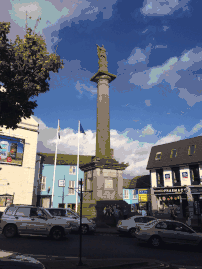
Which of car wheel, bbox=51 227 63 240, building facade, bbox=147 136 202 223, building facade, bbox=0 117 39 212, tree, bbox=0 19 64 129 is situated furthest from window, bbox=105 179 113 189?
tree, bbox=0 19 64 129

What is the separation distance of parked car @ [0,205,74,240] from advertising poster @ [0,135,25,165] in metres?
15.6

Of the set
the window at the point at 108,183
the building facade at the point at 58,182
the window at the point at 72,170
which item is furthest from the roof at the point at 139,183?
the window at the point at 108,183

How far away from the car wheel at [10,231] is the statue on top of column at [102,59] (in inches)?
949

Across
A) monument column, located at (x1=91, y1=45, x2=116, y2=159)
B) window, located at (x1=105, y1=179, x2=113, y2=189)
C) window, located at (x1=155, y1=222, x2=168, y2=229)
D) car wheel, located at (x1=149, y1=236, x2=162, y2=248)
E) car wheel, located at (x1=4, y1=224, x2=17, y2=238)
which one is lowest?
car wheel, located at (x1=149, y1=236, x2=162, y2=248)

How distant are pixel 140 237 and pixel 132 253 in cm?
197

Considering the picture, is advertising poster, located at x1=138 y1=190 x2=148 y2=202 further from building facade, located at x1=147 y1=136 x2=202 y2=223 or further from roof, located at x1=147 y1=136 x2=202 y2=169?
roof, located at x1=147 y1=136 x2=202 y2=169

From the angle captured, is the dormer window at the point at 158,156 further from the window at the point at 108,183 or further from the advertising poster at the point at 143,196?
the window at the point at 108,183

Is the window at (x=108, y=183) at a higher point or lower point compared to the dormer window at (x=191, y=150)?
lower

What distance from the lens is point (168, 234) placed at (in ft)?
35.9

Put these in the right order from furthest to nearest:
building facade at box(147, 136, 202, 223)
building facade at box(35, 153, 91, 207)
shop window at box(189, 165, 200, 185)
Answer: building facade at box(35, 153, 91, 207) → shop window at box(189, 165, 200, 185) → building facade at box(147, 136, 202, 223)

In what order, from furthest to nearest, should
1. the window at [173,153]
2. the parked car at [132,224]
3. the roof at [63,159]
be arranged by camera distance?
the roof at [63,159] < the window at [173,153] < the parked car at [132,224]

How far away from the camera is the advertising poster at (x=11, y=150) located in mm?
26500

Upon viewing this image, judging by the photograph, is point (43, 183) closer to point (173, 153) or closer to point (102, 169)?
point (102, 169)

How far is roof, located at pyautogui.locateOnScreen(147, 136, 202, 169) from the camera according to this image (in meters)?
31.1
